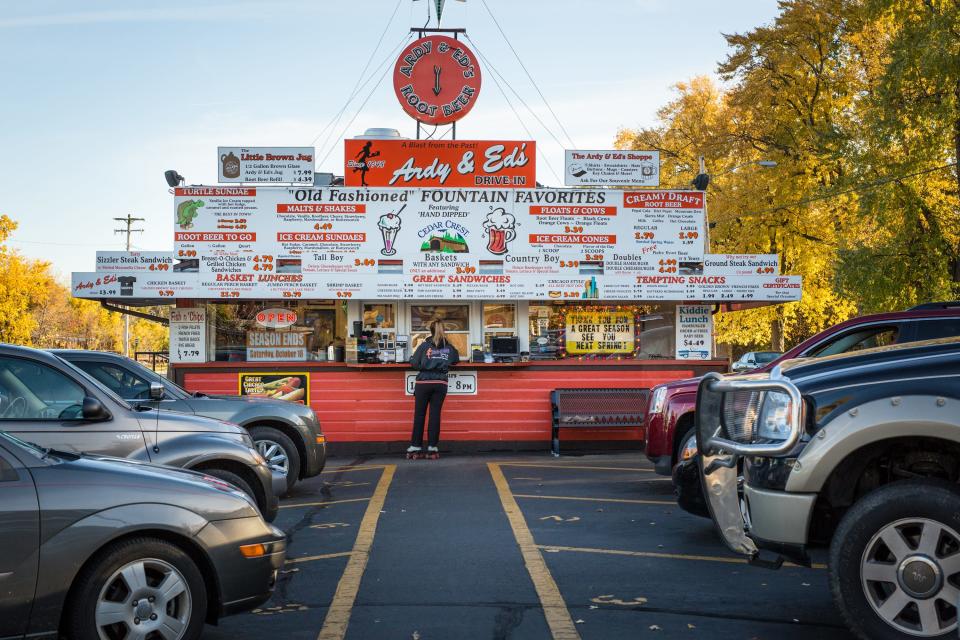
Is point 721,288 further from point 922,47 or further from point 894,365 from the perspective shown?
point 894,365

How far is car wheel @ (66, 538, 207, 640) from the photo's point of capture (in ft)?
14.3

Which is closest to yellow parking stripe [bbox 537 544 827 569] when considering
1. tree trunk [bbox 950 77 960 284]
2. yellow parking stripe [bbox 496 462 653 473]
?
yellow parking stripe [bbox 496 462 653 473]

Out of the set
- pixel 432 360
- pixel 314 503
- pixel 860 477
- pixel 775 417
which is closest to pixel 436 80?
pixel 432 360

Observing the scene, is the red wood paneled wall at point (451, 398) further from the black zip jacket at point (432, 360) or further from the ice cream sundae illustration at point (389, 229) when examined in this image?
the ice cream sundae illustration at point (389, 229)

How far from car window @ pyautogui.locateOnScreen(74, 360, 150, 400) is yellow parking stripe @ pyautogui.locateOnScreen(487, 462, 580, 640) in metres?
3.44

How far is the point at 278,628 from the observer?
5.40m

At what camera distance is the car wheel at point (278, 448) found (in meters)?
10.3

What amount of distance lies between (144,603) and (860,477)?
3.54 m

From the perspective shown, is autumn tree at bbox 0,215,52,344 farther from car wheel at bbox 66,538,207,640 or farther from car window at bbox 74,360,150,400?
car wheel at bbox 66,538,207,640

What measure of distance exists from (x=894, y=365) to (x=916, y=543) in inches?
33.5

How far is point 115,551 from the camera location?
175 inches

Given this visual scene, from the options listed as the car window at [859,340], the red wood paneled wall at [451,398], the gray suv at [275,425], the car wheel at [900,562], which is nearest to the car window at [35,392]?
the gray suv at [275,425]

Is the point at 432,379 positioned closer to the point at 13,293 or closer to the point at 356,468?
the point at 356,468

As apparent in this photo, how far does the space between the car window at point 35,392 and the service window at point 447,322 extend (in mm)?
9419
